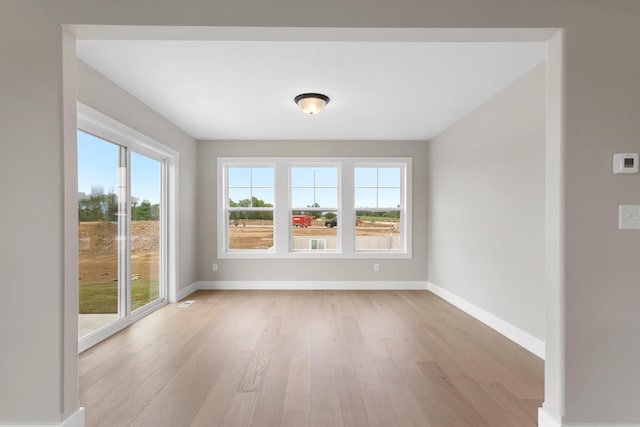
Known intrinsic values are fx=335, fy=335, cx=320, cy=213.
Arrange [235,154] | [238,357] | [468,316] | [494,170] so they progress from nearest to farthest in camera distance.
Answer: [238,357] → [494,170] → [468,316] → [235,154]

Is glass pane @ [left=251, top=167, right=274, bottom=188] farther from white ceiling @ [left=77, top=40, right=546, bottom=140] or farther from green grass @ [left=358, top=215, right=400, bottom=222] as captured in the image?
green grass @ [left=358, top=215, right=400, bottom=222]

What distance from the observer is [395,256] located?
5820 mm

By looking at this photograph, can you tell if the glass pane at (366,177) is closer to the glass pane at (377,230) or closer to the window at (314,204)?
the window at (314,204)

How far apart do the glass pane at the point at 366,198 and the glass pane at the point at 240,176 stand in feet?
6.35

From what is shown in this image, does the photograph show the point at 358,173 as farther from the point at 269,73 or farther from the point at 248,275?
the point at 269,73

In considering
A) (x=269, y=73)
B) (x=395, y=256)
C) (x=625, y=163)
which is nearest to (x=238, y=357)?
(x=269, y=73)

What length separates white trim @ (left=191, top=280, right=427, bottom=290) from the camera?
226 inches

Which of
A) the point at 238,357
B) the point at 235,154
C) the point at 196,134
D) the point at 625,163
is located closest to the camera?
the point at 625,163

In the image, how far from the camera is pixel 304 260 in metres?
5.80

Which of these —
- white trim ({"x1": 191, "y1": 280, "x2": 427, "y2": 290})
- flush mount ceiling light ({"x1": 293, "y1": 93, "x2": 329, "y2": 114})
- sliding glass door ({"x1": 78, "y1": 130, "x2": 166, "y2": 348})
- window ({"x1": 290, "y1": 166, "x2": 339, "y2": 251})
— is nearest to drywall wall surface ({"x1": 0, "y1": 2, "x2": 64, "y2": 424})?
sliding glass door ({"x1": 78, "y1": 130, "x2": 166, "y2": 348})

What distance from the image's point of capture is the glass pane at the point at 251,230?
232 inches

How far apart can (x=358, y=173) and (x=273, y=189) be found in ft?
4.97

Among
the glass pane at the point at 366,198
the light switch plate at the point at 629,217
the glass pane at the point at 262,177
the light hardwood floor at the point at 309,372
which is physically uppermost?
the glass pane at the point at 262,177

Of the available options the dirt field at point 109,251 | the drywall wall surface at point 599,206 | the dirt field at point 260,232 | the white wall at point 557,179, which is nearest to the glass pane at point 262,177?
the dirt field at point 260,232
